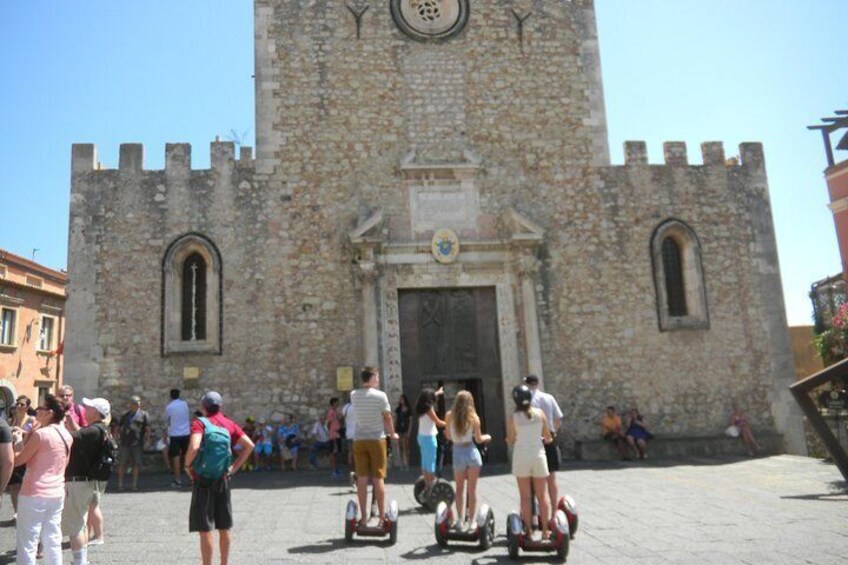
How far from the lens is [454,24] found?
16.2m

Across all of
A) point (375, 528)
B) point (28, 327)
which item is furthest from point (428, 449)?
point (28, 327)

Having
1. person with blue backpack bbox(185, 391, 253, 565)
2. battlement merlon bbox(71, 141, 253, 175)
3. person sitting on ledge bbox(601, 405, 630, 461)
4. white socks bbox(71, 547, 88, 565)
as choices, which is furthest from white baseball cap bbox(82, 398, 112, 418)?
person sitting on ledge bbox(601, 405, 630, 461)

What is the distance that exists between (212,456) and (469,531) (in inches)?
108

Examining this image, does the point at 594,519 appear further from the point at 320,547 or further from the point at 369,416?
the point at 320,547

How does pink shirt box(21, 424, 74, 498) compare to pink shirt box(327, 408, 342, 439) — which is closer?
pink shirt box(21, 424, 74, 498)

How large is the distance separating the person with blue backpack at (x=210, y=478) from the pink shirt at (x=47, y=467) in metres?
1.05

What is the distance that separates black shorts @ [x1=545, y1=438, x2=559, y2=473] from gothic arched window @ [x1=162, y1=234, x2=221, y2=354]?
8687 millimetres

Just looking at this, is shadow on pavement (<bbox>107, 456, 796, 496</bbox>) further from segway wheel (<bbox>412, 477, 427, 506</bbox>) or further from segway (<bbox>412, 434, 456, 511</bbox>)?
segway (<bbox>412, 434, 456, 511</bbox>)

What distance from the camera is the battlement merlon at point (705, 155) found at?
1602cm

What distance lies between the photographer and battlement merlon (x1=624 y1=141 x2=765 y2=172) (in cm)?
1602

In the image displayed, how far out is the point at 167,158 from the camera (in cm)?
1480

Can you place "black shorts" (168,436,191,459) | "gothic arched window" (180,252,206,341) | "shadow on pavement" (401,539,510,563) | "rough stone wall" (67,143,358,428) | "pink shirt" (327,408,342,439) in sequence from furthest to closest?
"gothic arched window" (180,252,206,341), "rough stone wall" (67,143,358,428), "pink shirt" (327,408,342,439), "black shorts" (168,436,191,459), "shadow on pavement" (401,539,510,563)

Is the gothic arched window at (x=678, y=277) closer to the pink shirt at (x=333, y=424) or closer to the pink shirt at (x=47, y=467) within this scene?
the pink shirt at (x=333, y=424)

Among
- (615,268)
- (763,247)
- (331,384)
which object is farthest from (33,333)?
(763,247)
